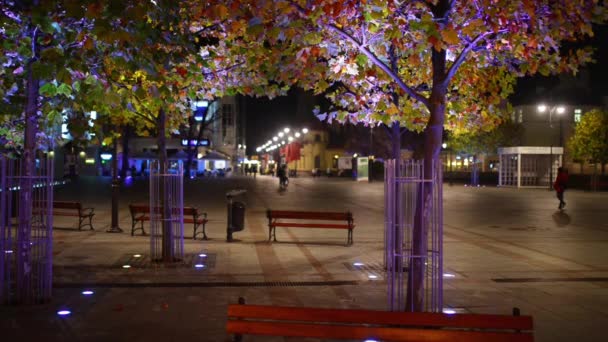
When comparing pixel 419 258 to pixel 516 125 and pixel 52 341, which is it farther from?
pixel 516 125

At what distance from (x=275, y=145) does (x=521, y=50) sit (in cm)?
10117

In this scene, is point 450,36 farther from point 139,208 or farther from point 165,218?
point 139,208

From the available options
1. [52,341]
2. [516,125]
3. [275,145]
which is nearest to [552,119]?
[516,125]

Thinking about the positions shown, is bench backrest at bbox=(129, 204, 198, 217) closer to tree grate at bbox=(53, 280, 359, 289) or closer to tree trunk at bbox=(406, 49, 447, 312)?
tree grate at bbox=(53, 280, 359, 289)

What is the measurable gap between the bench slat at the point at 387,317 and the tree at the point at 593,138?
152 feet

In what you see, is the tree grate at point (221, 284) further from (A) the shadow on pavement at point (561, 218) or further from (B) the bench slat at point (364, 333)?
(A) the shadow on pavement at point (561, 218)

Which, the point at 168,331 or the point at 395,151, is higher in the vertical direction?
the point at 395,151

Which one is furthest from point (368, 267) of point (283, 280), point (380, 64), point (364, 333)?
point (364, 333)

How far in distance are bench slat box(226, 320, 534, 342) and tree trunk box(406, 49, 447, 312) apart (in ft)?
6.21

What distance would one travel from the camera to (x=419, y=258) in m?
6.84

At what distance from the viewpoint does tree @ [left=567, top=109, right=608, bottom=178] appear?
4644 centimetres

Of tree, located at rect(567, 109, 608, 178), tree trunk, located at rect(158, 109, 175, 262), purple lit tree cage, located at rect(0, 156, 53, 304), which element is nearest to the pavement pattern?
purple lit tree cage, located at rect(0, 156, 53, 304)

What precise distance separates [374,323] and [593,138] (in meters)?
47.1

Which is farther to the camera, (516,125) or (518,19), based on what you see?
(516,125)
